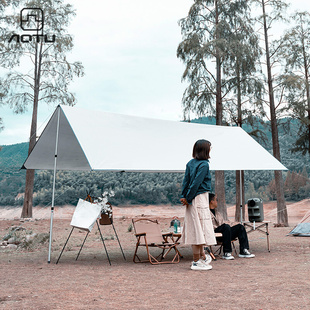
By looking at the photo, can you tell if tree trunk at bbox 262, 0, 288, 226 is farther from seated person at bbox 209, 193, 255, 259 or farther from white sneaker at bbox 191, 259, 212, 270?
white sneaker at bbox 191, 259, 212, 270

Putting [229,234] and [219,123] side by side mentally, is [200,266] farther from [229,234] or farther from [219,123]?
[219,123]

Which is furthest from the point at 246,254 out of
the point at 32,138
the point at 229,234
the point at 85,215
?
the point at 32,138

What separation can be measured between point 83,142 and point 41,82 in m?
9.94

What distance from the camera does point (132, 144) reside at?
536cm

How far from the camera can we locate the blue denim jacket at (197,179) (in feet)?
14.1

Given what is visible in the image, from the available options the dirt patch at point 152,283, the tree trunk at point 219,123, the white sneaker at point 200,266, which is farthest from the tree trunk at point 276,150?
the white sneaker at point 200,266

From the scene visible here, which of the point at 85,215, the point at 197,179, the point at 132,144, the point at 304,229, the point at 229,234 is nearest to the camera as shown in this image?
the point at 197,179

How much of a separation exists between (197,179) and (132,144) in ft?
4.52

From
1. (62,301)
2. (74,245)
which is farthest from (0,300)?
(74,245)

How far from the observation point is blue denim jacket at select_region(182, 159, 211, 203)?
4285 millimetres

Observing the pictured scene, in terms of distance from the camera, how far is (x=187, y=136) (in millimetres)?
5965

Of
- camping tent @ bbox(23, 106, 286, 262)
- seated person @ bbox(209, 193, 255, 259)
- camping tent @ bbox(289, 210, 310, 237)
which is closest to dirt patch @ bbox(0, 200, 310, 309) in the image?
seated person @ bbox(209, 193, 255, 259)

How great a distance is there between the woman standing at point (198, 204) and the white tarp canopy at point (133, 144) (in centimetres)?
79

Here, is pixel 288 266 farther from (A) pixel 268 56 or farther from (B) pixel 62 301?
(A) pixel 268 56
